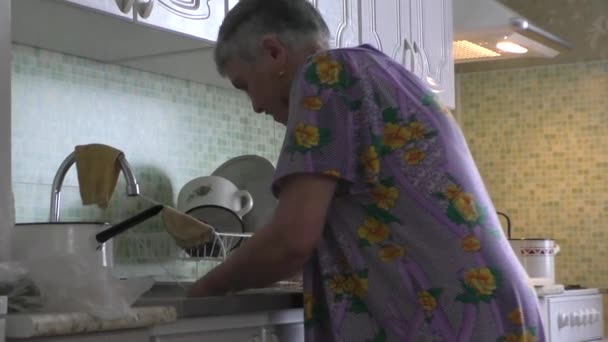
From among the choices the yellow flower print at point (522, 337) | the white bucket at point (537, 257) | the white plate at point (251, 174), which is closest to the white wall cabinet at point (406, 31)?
the white plate at point (251, 174)

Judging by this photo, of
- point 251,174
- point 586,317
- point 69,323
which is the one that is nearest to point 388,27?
point 251,174

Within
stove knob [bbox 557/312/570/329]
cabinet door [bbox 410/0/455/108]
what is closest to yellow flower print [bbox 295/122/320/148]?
cabinet door [bbox 410/0/455/108]

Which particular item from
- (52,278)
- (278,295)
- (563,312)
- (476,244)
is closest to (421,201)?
(476,244)

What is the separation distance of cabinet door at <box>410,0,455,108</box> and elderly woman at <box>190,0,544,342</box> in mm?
1509

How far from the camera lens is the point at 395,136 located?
150 cm

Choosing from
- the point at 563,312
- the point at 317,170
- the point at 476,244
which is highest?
the point at 317,170

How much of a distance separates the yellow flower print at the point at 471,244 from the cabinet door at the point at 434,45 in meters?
1.54

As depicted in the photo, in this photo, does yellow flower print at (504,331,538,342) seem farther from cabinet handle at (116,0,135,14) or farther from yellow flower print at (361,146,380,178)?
cabinet handle at (116,0,135,14)

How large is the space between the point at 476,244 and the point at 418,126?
18cm

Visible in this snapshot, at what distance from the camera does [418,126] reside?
151 cm

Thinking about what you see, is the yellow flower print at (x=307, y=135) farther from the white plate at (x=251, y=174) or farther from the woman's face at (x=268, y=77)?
the white plate at (x=251, y=174)

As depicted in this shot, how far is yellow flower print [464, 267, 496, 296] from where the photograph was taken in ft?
4.89

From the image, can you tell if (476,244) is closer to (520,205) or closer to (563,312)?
(563,312)

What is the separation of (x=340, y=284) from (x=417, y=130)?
245 millimetres
